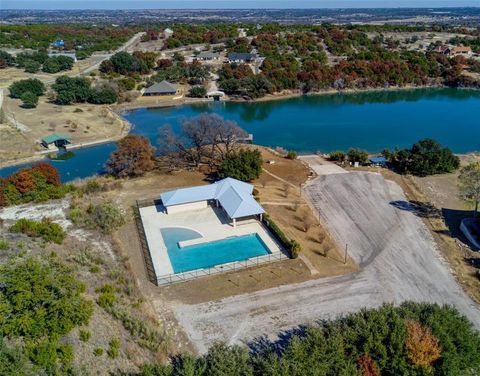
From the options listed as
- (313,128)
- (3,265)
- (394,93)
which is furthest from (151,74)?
(3,265)


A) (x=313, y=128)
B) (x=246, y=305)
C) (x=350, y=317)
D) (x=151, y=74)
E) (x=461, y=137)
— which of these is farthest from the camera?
(x=151, y=74)

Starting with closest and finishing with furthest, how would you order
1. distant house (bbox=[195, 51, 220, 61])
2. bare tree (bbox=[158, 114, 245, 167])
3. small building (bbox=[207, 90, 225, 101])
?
bare tree (bbox=[158, 114, 245, 167])
small building (bbox=[207, 90, 225, 101])
distant house (bbox=[195, 51, 220, 61])

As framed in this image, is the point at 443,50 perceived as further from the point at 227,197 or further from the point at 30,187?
the point at 30,187

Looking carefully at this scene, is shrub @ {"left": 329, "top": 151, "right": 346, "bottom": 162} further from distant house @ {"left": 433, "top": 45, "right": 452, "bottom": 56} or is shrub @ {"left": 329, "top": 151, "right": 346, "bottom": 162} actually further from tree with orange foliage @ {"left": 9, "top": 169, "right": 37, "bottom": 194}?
distant house @ {"left": 433, "top": 45, "right": 452, "bottom": 56}

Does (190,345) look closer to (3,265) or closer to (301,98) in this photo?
(3,265)

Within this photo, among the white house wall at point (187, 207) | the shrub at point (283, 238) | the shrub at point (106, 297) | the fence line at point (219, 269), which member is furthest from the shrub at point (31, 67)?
the shrub at point (106, 297)

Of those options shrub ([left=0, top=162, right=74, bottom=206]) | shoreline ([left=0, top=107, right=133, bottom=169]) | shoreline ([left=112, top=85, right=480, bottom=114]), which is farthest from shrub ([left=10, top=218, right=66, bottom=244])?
shoreline ([left=112, top=85, right=480, bottom=114])
